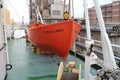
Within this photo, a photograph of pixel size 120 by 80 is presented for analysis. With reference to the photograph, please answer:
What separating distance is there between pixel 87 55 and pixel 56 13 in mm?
6435

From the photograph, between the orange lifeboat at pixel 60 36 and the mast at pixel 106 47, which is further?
the orange lifeboat at pixel 60 36

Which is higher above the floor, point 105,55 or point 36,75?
point 105,55

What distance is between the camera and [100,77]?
79.4 inches

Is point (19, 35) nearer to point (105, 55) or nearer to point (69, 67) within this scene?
point (69, 67)

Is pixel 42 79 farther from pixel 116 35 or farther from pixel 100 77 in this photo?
pixel 116 35

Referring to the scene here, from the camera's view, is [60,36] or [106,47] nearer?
[106,47]

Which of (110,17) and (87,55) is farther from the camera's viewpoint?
(110,17)

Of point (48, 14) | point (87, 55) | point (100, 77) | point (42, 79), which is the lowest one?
point (42, 79)

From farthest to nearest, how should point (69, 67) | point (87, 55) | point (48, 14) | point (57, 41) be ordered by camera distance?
point (48, 14), point (57, 41), point (69, 67), point (87, 55)

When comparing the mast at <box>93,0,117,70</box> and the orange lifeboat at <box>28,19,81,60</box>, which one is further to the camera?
the orange lifeboat at <box>28,19,81,60</box>

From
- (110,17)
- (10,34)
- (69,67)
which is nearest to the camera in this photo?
(69,67)

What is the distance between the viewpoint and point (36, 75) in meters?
4.34

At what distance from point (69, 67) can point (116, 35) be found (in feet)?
24.4

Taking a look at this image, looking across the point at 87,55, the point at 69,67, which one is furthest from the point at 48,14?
the point at 87,55
